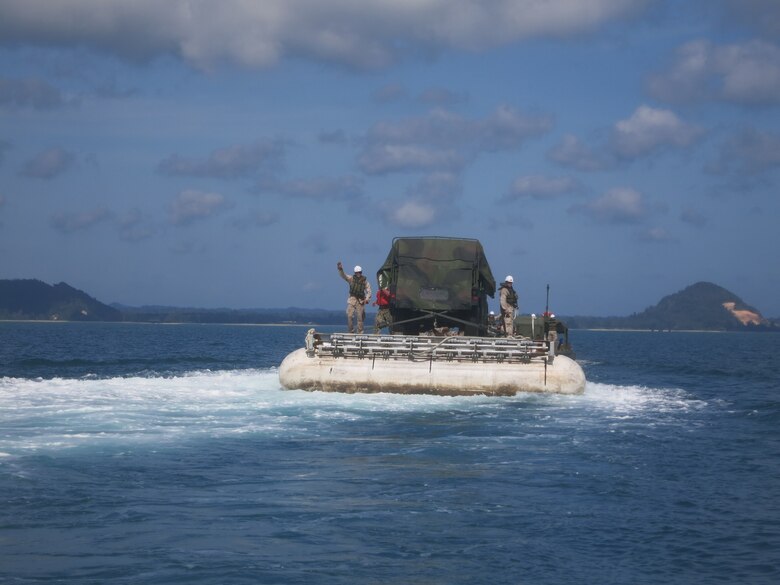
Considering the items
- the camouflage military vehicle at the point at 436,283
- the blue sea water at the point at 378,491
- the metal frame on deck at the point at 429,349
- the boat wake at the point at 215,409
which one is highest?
the camouflage military vehicle at the point at 436,283

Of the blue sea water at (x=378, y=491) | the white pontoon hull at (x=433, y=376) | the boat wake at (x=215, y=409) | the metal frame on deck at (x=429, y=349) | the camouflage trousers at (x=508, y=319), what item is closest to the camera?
the blue sea water at (x=378, y=491)

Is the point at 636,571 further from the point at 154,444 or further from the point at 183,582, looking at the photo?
the point at 154,444

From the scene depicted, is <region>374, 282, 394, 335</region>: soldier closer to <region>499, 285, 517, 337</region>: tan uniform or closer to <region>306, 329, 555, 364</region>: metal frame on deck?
<region>306, 329, 555, 364</region>: metal frame on deck

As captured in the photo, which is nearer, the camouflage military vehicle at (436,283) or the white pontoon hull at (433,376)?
the white pontoon hull at (433,376)

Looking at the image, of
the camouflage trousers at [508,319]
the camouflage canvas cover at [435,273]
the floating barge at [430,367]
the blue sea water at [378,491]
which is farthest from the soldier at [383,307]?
the blue sea water at [378,491]

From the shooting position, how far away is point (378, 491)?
13.3 m

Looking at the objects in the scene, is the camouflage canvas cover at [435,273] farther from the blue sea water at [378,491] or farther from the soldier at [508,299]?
the blue sea water at [378,491]

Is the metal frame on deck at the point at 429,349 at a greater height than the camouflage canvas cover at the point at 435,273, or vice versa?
the camouflage canvas cover at the point at 435,273

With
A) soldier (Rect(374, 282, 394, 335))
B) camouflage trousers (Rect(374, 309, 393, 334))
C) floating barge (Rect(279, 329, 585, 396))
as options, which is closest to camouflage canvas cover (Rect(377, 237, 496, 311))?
soldier (Rect(374, 282, 394, 335))

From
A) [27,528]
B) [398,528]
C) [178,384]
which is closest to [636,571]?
[398,528]

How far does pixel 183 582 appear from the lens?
9180 mm

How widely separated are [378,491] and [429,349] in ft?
37.3

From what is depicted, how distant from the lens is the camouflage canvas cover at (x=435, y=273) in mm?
28578

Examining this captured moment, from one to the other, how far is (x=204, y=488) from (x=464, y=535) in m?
3.92
